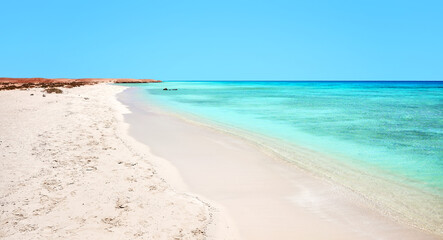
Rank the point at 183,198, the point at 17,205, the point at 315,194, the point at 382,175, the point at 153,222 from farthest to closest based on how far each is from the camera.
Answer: the point at 382,175, the point at 315,194, the point at 183,198, the point at 17,205, the point at 153,222

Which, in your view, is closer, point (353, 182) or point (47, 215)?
point (47, 215)

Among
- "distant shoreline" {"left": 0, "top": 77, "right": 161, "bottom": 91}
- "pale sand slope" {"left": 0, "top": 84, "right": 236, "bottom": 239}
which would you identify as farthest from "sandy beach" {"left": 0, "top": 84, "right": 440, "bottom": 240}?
"distant shoreline" {"left": 0, "top": 77, "right": 161, "bottom": 91}

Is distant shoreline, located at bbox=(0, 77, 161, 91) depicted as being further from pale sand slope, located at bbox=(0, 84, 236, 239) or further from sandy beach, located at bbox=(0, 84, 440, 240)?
sandy beach, located at bbox=(0, 84, 440, 240)

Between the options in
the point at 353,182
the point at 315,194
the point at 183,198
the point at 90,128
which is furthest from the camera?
the point at 90,128

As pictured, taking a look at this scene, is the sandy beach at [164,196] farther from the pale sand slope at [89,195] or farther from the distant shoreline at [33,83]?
the distant shoreline at [33,83]

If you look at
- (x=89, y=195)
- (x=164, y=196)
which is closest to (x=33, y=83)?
(x=89, y=195)

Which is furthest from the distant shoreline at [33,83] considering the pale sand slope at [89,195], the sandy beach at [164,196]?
the sandy beach at [164,196]

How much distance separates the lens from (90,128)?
1186cm

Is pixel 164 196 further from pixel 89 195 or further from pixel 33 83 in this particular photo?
pixel 33 83

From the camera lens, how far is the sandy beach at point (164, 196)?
14.6ft

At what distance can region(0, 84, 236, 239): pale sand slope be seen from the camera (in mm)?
4277

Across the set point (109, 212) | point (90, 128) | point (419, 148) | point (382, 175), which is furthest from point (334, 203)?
point (90, 128)

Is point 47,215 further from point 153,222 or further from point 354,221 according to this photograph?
point 354,221

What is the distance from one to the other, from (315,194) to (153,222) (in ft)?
10.9
